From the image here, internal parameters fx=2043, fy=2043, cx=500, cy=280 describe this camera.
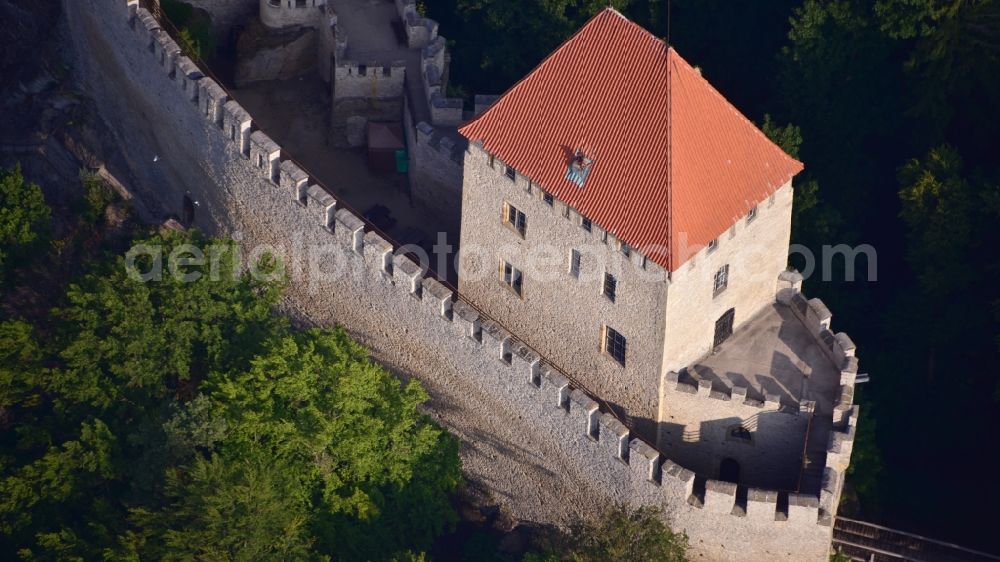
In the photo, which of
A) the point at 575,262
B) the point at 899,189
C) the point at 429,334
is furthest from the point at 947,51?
the point at 429,334

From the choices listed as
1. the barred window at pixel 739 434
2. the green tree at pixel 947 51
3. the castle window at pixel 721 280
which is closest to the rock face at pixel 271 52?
the green tree at pixel 947 51

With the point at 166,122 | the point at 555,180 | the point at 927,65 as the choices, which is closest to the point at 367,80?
the point at 166,122

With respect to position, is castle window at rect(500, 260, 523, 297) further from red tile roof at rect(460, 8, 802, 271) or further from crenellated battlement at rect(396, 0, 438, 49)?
crenellated battlement at rect(396, 0, 438, 49)

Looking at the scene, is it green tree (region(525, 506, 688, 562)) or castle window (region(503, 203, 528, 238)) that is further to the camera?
castle window (region(503, 203, 528, 238))

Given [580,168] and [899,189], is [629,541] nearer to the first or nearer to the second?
[580,168]

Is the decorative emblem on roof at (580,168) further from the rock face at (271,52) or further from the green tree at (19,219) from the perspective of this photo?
the green tree at (19,219)

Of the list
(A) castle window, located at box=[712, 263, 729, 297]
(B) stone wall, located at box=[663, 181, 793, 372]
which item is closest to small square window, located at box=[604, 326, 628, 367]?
(B) stone wall, located at box=[663, 181, 793, 372]
